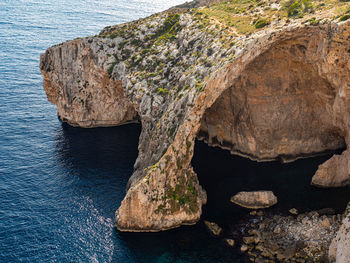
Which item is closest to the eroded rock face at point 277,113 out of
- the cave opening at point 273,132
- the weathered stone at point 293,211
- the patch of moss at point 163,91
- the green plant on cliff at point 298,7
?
the cave opening at point 273,132

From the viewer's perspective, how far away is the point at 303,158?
224 feet

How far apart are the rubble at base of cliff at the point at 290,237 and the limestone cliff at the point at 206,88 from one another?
9.17m

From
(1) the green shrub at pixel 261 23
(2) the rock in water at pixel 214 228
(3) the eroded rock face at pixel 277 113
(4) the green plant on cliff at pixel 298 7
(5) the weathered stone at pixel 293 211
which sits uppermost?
(4) the green plant on cliff at pixel 298 7

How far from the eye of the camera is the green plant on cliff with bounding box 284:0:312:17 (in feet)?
187

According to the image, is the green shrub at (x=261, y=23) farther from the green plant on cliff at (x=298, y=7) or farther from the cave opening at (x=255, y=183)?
the cave opening at (x=255, y=183)

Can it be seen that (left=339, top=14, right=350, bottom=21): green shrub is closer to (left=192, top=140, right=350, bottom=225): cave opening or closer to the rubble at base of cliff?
(left=192, top=140, right=350, bottom=225): cave opening

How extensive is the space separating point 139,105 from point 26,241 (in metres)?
28.3

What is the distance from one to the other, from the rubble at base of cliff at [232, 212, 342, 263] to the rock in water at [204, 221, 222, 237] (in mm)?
3439

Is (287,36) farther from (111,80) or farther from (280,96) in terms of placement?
(111,80)

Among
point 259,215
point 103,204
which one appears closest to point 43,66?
point 103,204

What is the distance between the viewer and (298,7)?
5862cm

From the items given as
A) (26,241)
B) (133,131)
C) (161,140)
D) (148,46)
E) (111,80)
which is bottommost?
(26,241)

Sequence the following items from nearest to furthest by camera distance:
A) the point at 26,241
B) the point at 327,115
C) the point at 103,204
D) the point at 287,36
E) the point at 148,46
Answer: the point at 26,241 < the point at 287,36 < the point at 103,204 < the point at 327,115 < the point at 148,46

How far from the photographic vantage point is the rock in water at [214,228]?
50.9 metres
